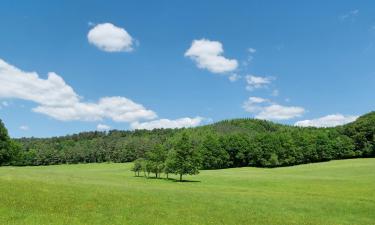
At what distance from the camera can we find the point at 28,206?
84.5 feet

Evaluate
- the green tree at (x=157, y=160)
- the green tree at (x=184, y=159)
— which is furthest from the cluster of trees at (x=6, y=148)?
the green tree at (x=184, y=159)

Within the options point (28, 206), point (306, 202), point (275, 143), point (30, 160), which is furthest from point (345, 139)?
point (30, 160)

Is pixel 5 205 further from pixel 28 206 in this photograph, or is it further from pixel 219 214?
pixel 219 214

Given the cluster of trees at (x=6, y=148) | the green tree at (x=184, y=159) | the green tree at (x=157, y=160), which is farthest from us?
the cluster of trees at (x=6, y=148)

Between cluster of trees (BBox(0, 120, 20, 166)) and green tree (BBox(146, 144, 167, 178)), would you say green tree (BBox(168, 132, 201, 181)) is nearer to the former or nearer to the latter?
green tree (BBox(146, 144, 167, 178))

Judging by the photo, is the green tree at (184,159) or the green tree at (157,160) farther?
the green tree at (157,160)

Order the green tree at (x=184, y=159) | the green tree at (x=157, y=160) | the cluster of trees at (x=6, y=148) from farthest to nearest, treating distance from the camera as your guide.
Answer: the cluster of trees at (x=6, y=148), the green tree at (x=157, y=160), the green tree at (x=184, y=159)

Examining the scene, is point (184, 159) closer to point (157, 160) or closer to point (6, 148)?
point (157, 160)

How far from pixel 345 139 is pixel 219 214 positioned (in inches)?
4485

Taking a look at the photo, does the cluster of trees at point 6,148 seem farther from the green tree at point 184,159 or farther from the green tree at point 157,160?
the green tree at point 184,159

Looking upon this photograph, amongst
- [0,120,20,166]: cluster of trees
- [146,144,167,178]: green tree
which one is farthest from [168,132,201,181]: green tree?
[0,120,20,166]: cluster of trees

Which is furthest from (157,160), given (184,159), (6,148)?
(6,148)

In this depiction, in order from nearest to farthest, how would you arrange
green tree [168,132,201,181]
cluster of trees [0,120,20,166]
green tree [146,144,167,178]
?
green tree [168,132,201,181], green tree [146,144,167,178], cluster of trees [0,120,20,166]

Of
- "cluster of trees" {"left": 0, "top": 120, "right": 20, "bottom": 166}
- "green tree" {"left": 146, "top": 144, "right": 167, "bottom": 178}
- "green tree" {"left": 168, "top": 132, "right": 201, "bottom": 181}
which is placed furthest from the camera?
"cluster of trees" {"left": 0, "top": 120, "right": 20, "bottom": 166}
